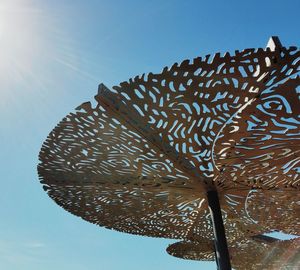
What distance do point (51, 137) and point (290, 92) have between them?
3.85m

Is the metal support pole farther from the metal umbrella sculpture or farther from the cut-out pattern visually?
the cut-out pattern

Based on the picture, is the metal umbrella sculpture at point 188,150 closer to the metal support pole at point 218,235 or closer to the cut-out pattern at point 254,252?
the metal support pole at point 218,235

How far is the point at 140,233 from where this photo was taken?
980cm

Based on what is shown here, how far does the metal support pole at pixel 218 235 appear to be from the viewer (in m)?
6.59

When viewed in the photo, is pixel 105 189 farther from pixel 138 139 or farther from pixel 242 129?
pixel 242 129

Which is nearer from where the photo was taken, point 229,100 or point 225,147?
point 229,100

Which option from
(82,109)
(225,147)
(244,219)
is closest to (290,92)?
(225,147)

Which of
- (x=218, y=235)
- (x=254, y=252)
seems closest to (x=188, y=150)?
(x=218, y=235)

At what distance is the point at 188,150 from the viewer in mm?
6363

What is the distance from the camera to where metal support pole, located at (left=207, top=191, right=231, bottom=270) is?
6.59 metres

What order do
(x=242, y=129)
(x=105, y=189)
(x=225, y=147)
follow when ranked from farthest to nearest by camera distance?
(x=105, y=189), (x=225, y=147), (x=242, y=129)

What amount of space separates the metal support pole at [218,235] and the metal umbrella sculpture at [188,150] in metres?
0.02

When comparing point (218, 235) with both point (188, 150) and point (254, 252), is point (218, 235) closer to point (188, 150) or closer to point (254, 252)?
point (188, 150)

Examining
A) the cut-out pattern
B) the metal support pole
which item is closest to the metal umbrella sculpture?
the metal support pole
